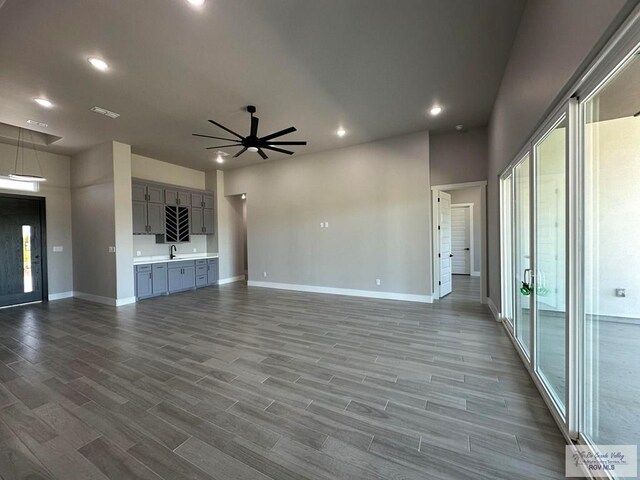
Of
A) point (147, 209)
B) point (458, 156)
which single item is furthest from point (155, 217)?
point (458, 156)

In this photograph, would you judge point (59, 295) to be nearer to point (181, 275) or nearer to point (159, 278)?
point (159, 278)

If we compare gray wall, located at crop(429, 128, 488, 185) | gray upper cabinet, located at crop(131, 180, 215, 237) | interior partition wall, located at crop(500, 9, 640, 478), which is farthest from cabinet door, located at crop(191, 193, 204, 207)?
interior partition wall, located at crop(500, 9, 640, 478)

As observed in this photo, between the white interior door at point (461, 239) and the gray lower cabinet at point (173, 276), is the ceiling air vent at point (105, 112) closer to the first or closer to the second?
the gray lower cabinet at point (173, 276)

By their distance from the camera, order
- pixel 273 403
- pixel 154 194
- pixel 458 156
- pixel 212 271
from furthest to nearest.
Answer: pixel 212 271
pixel 154 194
pixel 458 156
pixel 273 403

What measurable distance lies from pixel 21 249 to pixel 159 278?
9.19ft

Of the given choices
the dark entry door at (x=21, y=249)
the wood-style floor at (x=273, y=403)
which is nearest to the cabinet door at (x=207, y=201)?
the dark entry door at (x=21, y=249)

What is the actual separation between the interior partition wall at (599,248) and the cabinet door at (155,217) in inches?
281

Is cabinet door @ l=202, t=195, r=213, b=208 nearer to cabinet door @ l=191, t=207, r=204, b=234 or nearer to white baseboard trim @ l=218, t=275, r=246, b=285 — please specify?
cabinet door @ l=191, t=207, r=204, b=234

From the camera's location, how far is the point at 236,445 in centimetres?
173

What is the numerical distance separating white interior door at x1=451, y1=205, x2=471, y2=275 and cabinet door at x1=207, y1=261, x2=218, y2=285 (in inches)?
292

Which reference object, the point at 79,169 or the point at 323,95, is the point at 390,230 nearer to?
→ the point at 323,95

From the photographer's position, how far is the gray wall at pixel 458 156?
16.8ft

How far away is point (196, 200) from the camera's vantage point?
745cm

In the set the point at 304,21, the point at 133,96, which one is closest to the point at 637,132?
the point at 304,21
